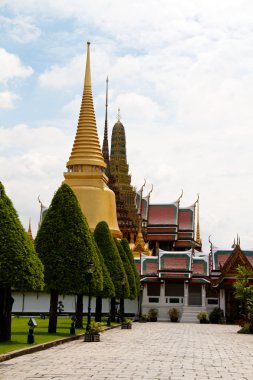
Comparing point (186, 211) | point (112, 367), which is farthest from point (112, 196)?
point (112, 367)

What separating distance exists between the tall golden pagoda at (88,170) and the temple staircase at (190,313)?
1608cm

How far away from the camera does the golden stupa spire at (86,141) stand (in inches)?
2768

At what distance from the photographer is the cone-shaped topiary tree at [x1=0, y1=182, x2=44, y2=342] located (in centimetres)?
2111

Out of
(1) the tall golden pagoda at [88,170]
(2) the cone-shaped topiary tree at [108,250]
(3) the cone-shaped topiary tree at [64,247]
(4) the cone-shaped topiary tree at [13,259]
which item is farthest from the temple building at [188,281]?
(4) the cone-shaped topiary tree at [13,259]

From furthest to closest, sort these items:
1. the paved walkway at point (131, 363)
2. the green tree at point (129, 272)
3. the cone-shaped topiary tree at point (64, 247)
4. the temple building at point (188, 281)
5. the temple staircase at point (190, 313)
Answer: the temple staircase at point (190, 313), the temple building at point (188, 281), the green tree at point (129, 272), the cone-shaped topiary tree at point (64, 247), the paved walkway at point (131, 363)

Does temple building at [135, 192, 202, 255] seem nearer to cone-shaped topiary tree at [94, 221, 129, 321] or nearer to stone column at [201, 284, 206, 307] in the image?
stone column at [201, 284, 206, 307]

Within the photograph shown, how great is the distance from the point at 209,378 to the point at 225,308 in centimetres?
4226

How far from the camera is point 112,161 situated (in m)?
94.2

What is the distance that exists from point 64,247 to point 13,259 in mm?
7784

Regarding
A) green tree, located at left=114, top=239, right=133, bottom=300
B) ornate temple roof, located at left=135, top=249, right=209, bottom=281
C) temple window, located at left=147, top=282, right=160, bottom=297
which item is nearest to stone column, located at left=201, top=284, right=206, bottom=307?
ornate temple roof, located at left=135, top=249, right=209, bottom=281

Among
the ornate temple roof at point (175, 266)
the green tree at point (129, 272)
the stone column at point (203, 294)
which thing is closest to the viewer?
the green tree at point (129, 272)

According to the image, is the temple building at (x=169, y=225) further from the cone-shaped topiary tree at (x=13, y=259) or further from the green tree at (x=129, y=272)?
the cone-shaped topiary tree at (x=13, y=259)

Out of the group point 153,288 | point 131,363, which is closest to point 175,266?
point 153,288

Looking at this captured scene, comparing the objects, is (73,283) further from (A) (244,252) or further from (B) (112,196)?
(B) (112,196)
